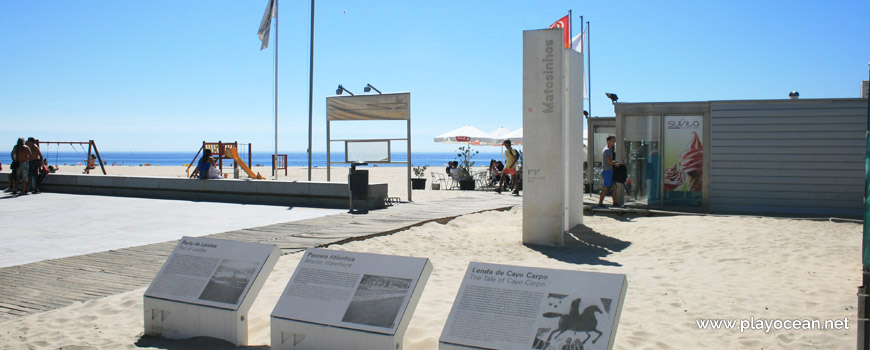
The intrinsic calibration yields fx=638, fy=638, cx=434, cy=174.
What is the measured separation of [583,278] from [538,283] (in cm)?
25

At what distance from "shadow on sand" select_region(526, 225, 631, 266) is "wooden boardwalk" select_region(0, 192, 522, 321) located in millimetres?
2408

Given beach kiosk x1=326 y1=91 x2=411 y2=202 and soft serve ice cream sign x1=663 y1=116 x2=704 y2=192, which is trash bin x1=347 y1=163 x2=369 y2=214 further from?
soft serve ice cream sign x1=663 y1=116 x2=704 y2=192

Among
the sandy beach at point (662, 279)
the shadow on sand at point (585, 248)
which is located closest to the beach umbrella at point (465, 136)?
the sandy beach at point (662, 279)

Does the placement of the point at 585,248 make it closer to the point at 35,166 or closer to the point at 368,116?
the point at 368,116

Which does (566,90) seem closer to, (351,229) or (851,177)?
(351,229)

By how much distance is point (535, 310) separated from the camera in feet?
11.2

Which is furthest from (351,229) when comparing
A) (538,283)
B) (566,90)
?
(538,283)

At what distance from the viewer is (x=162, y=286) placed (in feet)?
15.5

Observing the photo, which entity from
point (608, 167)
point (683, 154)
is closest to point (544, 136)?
point (608, 167)

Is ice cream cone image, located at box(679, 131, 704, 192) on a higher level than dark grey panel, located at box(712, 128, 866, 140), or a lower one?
lower

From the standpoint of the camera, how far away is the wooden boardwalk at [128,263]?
5688mm

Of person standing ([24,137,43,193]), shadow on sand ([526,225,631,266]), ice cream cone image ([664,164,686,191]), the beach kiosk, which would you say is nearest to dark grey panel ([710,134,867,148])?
ice cream cone image ([664,164,686,191])

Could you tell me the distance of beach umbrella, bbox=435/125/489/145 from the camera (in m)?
24.5

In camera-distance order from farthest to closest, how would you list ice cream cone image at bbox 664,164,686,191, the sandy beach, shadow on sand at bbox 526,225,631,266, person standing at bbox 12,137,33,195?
person standing at bbox 12,137,33,195 < ice cream cone image at bbox 664,164,686,191 < shadow on sand at bbox 526,225,631,266 < the sandy beach
